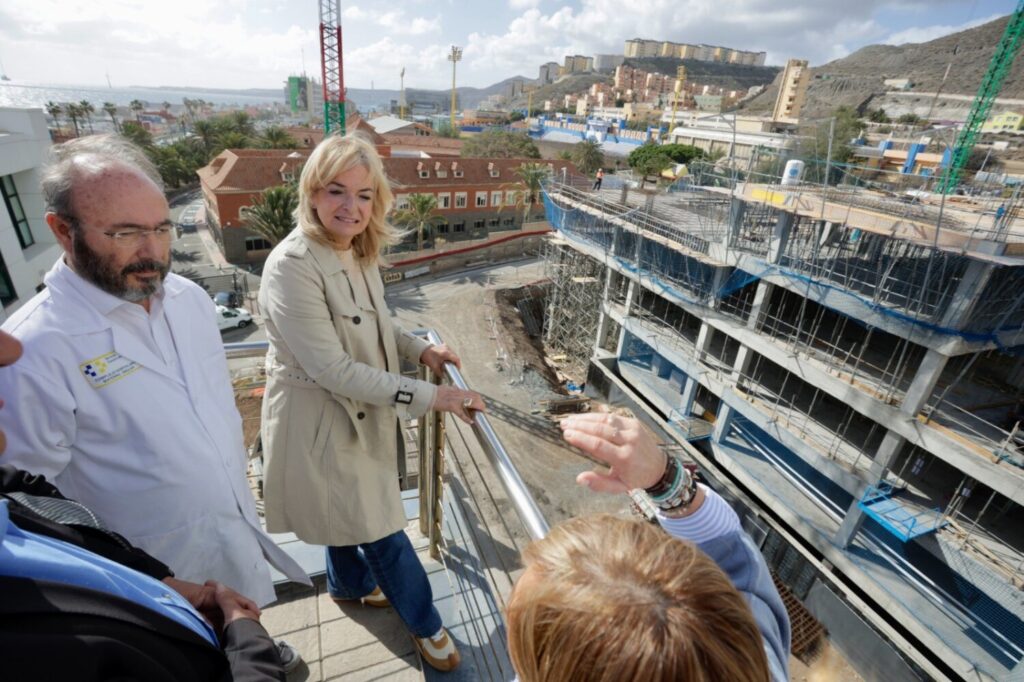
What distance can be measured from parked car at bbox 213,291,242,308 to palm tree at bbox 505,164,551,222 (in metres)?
18.5

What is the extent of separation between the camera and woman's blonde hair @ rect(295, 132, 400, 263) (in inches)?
76.1

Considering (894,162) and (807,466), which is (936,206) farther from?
(894,162)

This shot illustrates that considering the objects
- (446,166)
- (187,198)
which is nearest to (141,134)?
(187,198)

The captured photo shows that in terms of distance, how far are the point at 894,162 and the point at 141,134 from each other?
55230mm

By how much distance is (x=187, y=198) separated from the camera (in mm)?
38625

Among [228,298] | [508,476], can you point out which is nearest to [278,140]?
[228,298]

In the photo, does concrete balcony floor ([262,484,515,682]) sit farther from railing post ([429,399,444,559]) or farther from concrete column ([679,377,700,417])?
concrete column ([679,377,700,417])

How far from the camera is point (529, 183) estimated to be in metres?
32.0

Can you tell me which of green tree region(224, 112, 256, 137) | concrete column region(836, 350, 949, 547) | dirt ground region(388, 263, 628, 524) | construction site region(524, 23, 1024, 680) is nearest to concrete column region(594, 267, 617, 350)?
construction site region(524, 23, 1024, 680)

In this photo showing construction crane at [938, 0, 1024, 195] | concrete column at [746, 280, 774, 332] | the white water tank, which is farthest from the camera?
construction crane at [938, 0, 1024, 195]

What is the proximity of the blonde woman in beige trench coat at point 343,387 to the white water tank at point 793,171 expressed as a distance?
570 inches

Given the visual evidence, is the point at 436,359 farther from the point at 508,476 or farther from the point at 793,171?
the point at 793,171

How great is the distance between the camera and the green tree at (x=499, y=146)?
4622cm

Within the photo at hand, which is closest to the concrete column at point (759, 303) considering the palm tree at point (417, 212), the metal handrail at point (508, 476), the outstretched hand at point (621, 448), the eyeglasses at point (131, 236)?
the metal handrail at point (508, 476)
